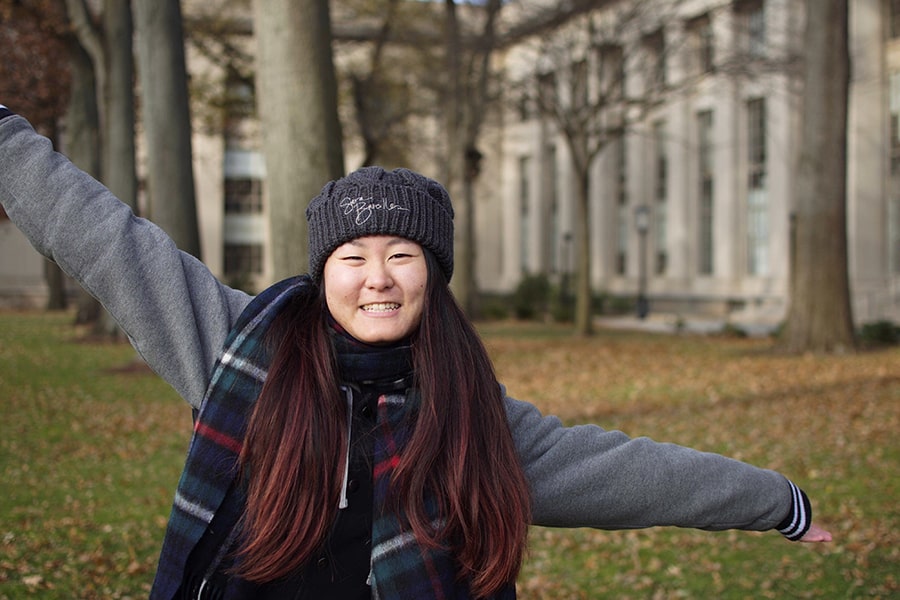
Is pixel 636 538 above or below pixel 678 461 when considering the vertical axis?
below

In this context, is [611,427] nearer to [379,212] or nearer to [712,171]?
[379,212]

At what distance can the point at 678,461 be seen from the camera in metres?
2.54

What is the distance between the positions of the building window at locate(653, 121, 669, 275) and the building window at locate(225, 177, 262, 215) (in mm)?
23159

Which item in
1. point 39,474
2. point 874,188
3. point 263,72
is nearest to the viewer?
point 263,72

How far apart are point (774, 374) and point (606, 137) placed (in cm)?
1111

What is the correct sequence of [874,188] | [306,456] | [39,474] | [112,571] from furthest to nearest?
[874,188] < [39,474] < [112,571] < [306,456]

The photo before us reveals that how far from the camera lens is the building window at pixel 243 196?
2156 inches

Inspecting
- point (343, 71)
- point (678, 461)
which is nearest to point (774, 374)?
point (678, 461)

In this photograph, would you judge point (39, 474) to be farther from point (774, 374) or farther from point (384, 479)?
point (774, 374)

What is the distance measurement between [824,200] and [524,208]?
3832 centimetres

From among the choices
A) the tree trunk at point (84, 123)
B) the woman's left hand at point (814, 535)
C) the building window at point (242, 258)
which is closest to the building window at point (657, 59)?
the tree trunk at point (84, 123)

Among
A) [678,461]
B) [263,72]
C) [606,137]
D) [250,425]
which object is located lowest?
[678,461]

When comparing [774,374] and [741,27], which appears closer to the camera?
[774,374]

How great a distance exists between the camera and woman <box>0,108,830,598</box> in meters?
2.21
